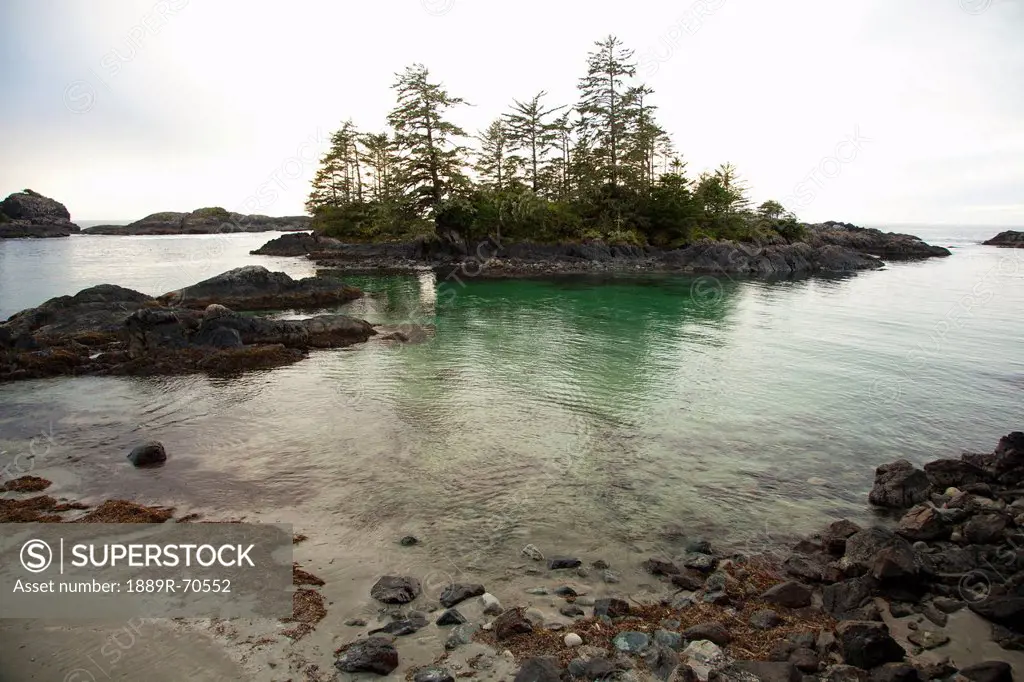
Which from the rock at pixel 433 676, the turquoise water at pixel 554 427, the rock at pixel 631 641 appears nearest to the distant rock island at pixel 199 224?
the turquoise water at pixel 554 427

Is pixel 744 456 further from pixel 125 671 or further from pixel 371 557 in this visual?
pixel 125 671

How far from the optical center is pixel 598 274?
164 ft

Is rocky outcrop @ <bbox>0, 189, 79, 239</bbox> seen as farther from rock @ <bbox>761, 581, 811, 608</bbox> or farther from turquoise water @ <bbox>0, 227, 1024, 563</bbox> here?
rock @ <bbox>761, 581, 811, 608</bbox>

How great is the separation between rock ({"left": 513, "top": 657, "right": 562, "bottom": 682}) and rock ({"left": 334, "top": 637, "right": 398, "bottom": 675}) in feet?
4.52

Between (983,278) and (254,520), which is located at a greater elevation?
(983,278)

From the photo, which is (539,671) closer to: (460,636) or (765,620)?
(460,636)

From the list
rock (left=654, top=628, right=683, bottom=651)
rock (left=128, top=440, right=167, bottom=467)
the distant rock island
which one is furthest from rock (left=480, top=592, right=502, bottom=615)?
the distant rock island

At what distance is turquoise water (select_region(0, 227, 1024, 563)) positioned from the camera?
9500mm

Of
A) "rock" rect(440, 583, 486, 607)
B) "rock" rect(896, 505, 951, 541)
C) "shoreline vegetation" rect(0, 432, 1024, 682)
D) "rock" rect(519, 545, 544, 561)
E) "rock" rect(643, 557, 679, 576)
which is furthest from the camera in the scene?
"rock" rect(896, 505, 951, 541)

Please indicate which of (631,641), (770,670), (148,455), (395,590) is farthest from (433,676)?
(148,455)

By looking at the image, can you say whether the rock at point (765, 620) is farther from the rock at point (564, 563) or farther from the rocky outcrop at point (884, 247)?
the rocky outcrop at point (884, 247)

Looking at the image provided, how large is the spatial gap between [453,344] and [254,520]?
48.4ft

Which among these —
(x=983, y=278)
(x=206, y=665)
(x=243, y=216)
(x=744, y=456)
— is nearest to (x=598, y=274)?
(x=983, y=278)

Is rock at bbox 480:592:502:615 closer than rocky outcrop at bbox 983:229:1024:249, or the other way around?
rock at bbox 480:592:502:615
